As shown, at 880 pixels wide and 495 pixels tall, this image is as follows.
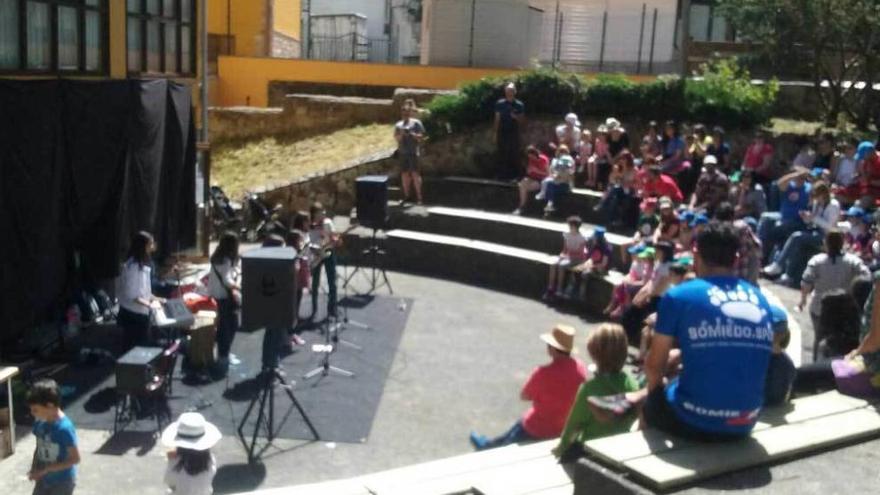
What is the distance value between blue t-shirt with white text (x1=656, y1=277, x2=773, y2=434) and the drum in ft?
21.6

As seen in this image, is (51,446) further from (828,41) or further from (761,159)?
(828,41)

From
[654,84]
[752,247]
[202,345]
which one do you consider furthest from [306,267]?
[654,84]

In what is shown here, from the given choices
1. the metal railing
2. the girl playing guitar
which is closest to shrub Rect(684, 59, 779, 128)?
the girl playing guitar

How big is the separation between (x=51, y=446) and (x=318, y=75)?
19189mm

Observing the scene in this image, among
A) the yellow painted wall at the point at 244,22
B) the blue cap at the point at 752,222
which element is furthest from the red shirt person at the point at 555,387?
the yellow painted wall at the point at 244,22

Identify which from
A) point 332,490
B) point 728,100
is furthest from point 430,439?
point 728,100

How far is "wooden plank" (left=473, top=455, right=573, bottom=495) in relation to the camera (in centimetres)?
551

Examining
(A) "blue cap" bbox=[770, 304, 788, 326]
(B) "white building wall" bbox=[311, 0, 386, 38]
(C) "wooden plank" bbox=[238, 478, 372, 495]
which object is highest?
(B) "white building wall" bbox=[311, 0, 386, 38]

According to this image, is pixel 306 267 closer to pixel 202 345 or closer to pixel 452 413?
pixel 202 345

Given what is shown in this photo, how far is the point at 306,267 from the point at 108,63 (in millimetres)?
3410

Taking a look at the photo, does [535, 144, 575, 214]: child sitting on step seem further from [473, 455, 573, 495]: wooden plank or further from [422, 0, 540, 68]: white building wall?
[473, 455, 573, 495]: wooden plank

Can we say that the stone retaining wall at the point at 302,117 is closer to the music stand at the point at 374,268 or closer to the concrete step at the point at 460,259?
the concrete step at the point at 460,259

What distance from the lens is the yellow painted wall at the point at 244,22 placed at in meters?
27.0

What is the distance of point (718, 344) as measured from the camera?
5.14 m
